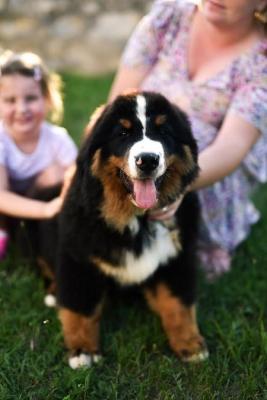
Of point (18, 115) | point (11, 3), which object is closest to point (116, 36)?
point (11, 3)

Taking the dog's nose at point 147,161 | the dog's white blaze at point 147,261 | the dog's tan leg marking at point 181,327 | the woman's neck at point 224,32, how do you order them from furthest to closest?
the woman's neck at point 224,32
the dog's tan leg marking at point 181,327
the dog's white blaze at point 147,261
the dog's nose at point 147,161

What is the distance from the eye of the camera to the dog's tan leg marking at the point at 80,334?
8.42ft

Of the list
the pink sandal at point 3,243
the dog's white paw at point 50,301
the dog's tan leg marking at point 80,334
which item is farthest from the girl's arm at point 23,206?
the dog's tan leg marking at point 80,334

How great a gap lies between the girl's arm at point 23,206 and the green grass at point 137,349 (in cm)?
36

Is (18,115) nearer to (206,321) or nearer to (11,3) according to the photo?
(206,321)

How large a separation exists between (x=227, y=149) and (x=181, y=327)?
86 cm

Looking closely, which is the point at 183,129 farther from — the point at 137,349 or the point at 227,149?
the point at 137,349

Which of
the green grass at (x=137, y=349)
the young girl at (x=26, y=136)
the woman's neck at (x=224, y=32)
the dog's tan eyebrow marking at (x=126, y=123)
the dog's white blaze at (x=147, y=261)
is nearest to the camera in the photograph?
the dog's tan eyebrow marking at (x=126, y=123)

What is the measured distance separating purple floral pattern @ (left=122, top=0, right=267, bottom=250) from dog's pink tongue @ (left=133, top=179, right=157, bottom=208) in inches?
31.8

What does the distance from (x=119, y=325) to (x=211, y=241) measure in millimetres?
820

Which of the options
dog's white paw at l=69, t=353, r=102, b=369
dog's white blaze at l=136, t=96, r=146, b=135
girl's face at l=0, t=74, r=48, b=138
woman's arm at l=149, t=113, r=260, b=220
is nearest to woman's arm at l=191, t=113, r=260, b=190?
woman's arm at l=149, t=113, r=260, b=220

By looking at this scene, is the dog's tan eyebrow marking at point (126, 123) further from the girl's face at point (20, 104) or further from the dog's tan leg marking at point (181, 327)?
the girl's face at point (20, 104)

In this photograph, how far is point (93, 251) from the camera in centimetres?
248

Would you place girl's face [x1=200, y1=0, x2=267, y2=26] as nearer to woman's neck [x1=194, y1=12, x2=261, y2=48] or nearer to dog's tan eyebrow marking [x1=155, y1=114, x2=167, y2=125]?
woman's neck [x1=194, y1=12, x2=261, y2=48]
